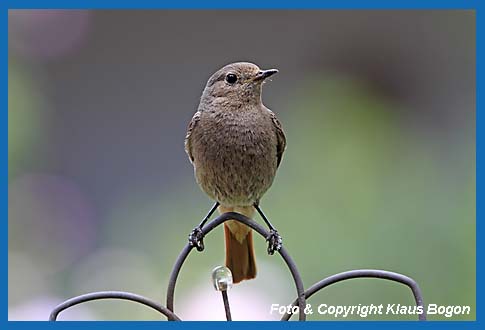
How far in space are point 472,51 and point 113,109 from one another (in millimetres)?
2022

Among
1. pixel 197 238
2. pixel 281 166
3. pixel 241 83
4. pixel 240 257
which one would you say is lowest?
pixel 240 257

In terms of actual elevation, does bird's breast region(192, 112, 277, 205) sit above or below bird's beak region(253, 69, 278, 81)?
below

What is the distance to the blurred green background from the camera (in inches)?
121

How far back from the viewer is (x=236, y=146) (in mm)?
2566

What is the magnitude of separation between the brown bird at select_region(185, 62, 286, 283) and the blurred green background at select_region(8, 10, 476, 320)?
0.40 meters

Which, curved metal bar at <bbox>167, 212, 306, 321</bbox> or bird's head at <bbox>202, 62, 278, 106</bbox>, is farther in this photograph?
bird's head at <bbox>202, 62, 278, 106</bbox>

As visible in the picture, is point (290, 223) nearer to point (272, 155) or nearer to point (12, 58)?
point (272, 155)

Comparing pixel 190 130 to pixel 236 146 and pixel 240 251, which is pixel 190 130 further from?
pixel 240 251

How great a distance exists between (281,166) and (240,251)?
873 millimetres

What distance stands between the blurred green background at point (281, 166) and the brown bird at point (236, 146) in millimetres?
404

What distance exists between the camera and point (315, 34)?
454 centimetres

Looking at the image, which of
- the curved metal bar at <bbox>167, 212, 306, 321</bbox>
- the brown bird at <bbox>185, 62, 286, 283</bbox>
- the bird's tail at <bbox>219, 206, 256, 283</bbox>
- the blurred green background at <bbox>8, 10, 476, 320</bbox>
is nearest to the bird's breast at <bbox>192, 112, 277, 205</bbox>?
the brown bird at <bbox>185, 62, 286, 283</bbox>

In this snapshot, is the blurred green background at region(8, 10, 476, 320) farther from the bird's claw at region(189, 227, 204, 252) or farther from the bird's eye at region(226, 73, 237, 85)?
the bird's eye at region(226, 73, 237, 85)

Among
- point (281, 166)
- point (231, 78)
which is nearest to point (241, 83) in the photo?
point (231, 78)
